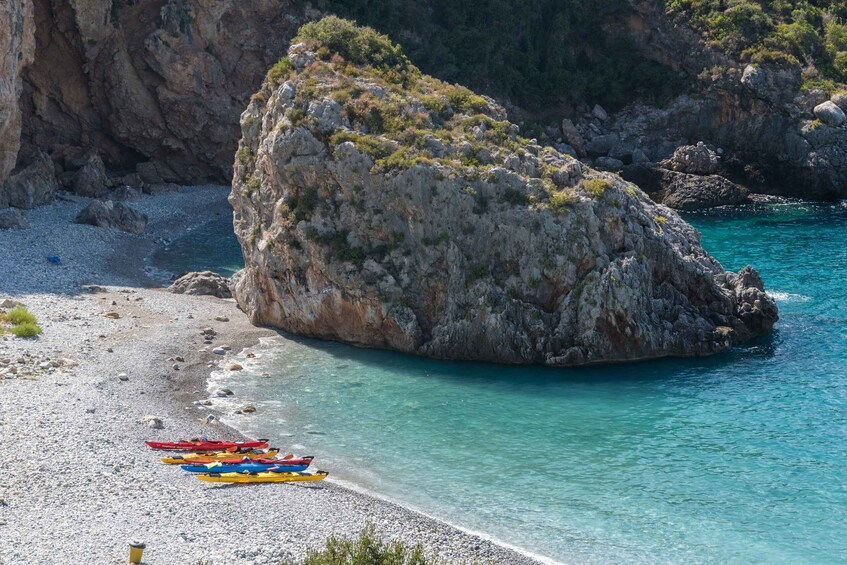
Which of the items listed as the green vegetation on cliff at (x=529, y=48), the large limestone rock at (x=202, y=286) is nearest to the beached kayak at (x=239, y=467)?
the large limestone rock at (x=202, y=286)

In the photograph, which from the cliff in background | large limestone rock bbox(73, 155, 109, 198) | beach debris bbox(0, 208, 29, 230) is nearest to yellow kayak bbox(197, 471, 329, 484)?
beach debris bbox(0, 208, 29, 230)

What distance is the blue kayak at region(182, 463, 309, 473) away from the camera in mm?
24547

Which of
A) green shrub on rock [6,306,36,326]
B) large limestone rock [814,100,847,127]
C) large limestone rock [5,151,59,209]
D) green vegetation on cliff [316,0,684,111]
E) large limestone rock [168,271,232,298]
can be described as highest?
green vegetation on cliff [316,0,684,111]

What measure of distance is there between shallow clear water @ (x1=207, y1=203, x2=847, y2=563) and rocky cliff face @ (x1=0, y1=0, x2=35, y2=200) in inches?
1041

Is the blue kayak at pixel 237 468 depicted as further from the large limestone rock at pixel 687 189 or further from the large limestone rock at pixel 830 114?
the large limestone rock at pixel 830 114

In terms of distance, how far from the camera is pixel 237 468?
2472 cm

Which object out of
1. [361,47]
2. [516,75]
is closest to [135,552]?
[361,47]

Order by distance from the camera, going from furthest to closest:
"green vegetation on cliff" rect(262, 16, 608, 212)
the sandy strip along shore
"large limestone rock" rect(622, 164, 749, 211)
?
"large limestone rock" rect(622, 164, 749, 211)
"green vegetation on cliff" rect(262, 16, 608, 212)
the sandy strip along shore

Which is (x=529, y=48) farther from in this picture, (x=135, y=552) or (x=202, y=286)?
(x=135, y=552)

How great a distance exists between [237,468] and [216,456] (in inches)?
45.2

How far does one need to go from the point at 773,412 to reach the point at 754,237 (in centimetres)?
3012

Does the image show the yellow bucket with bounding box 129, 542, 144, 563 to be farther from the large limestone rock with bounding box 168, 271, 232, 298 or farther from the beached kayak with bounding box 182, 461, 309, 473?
the large limestone rock with bounding box 168, 271, 232, 298

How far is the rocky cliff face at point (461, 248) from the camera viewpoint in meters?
35.6

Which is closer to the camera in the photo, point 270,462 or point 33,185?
point 270,462
